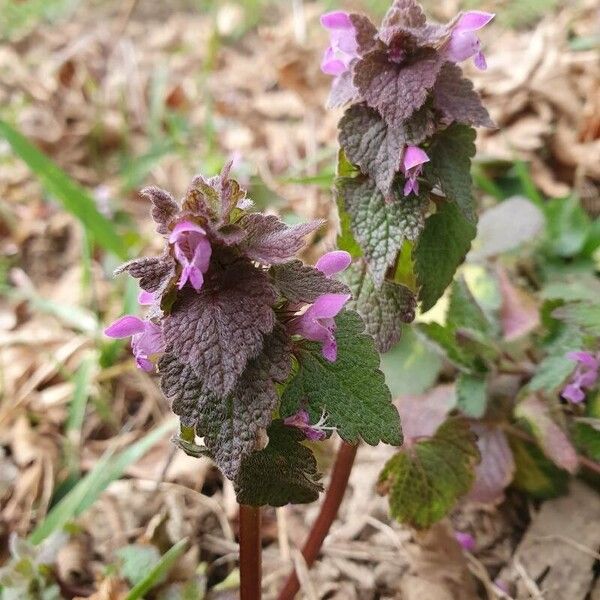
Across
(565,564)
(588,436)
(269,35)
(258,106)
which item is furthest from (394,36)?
(269,35)

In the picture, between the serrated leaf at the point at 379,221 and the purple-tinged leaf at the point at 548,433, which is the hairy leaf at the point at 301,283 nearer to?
the serrated leaf at the point at 379,221

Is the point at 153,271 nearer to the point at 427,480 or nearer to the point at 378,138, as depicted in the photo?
the point at 378,138

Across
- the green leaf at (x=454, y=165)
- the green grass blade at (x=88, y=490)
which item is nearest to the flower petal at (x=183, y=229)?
the green leaf at (x=454, y=165)

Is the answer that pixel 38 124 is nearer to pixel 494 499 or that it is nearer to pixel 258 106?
pixel 258 106

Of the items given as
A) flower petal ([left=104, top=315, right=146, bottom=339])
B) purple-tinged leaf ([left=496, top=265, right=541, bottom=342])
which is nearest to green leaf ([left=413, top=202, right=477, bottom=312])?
flower petal ([left=104, top=315, right=146, bottom=339])

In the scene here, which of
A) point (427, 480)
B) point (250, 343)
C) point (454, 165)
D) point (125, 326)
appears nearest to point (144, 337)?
point (125, 326)
